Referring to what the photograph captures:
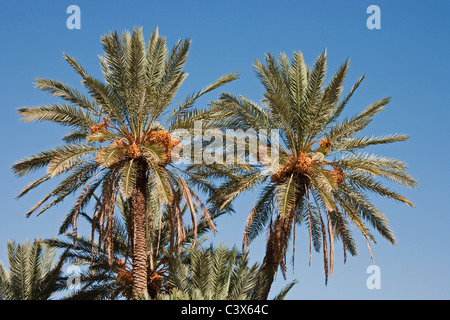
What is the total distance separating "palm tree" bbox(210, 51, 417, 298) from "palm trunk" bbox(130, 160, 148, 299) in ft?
9.03

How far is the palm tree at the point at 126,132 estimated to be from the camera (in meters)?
19.2

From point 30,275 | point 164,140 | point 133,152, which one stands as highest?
point 164,140

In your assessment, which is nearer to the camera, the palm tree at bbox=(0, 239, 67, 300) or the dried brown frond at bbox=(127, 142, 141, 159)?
the dried brown frond at bbox=(127, 142, 141, 159)

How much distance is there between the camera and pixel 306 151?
21031mm

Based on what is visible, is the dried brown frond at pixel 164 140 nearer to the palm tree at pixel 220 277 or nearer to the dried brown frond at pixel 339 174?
the palm tree at pixel 220 277

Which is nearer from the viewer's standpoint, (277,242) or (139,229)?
(139,229)

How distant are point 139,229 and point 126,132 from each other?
2979 mm

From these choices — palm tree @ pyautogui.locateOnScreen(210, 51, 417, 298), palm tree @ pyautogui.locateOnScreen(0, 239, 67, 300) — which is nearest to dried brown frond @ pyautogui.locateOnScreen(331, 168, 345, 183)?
palm tree @ pyautogui.locateOnScreen(210, 51, 417, 298)

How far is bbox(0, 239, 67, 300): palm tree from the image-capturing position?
2269 cm

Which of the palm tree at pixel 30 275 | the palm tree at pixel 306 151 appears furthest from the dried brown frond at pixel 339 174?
the palm tree at pixel 30 275

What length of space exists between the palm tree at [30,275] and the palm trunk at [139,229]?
14.6ft

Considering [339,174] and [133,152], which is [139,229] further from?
[339,174]

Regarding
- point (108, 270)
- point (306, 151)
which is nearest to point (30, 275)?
point (108, 270)

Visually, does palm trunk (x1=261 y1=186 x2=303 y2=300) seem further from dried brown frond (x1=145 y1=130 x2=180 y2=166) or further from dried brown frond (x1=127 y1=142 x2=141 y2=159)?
dried brown frond (x1=127 y1=142 x2=141 y2=159)
